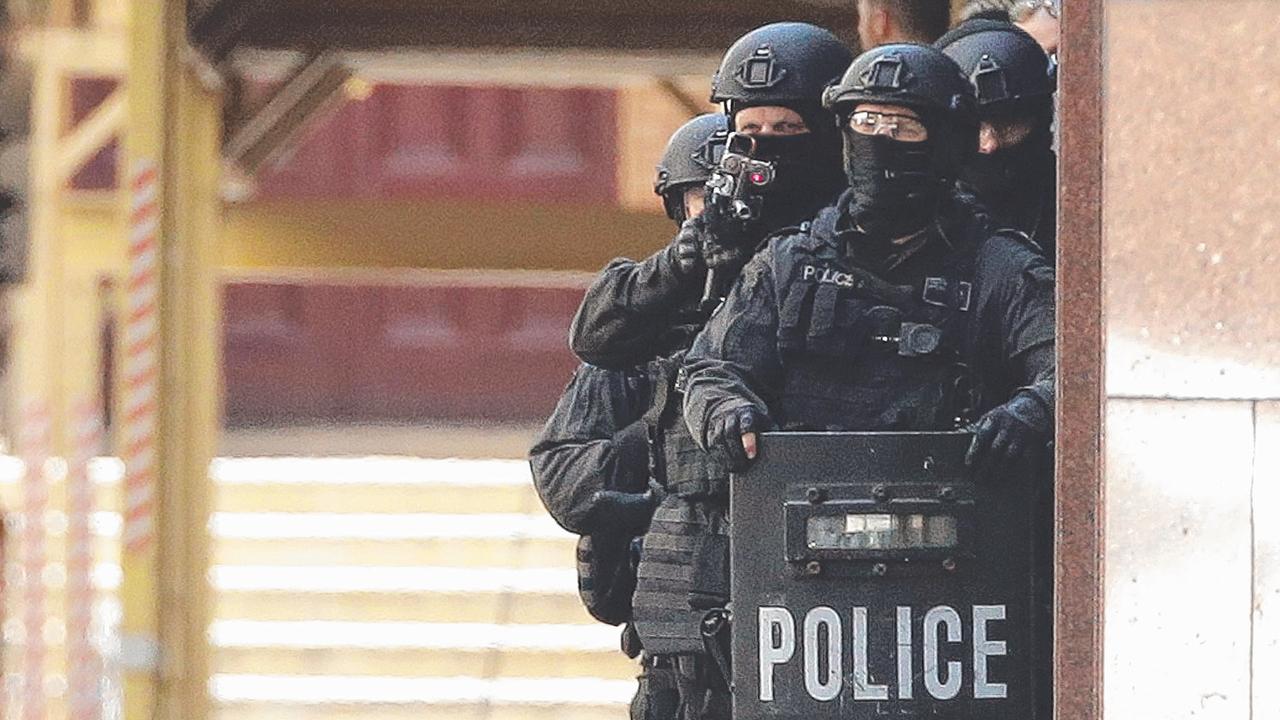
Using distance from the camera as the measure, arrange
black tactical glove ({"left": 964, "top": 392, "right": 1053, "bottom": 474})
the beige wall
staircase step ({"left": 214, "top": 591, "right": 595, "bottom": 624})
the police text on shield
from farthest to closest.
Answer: staircase step ({"left": 214, "top": 591, "right": 595, "bottom": 624}), the police text on shield, black tactical glove ({"left": 964, "top": 392, "right": 1053, "bottom": 474}), the beige wall

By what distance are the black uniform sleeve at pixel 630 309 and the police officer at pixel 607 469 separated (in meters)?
0.10

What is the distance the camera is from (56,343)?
13250 millimetres

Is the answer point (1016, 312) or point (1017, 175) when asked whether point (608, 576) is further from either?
point (1016, 312)

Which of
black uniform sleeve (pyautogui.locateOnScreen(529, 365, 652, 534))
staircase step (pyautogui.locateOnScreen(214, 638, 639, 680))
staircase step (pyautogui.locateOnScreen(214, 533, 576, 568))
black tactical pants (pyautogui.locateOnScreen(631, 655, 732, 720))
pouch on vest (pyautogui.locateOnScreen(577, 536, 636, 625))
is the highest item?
black uniform sleeve (pyautogui.locateOnScreen(529, 365, 652, 534))

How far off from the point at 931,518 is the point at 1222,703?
73cm

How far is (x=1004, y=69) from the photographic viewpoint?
19.5ft

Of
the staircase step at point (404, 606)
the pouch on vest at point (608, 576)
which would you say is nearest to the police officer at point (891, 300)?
the pouch on vest at point (608, 576)

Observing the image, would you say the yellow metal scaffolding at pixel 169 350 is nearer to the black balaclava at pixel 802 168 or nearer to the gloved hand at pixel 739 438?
the black balaclava at pixel 802 168

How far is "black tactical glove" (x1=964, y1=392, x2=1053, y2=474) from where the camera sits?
505 cm

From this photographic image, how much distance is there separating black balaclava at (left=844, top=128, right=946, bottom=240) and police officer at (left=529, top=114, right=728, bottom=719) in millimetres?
1116

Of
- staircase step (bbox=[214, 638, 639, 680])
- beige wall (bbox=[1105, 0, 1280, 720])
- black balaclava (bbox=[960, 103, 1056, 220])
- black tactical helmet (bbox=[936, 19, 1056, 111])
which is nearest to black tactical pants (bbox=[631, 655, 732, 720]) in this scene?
black balaclava (bbox=[960, 103, 1056, 220])

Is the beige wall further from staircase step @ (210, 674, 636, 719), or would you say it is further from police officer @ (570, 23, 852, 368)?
staircase step @ (210, 674, 636, 719)

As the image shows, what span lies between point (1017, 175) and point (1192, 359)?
144 cm

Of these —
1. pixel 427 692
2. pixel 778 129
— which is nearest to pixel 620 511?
pixel 778 129
